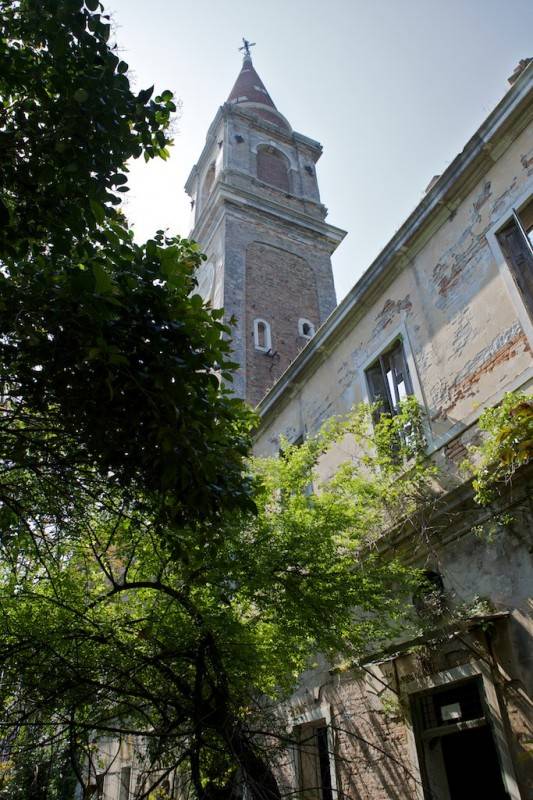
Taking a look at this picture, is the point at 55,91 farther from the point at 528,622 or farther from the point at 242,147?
the point at 242,147

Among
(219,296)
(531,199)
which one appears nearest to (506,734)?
(531,199)

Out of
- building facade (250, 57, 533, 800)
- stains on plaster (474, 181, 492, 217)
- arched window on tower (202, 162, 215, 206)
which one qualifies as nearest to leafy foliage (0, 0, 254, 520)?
building facade (250, 57, 533, 800)

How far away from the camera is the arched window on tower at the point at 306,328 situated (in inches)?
867

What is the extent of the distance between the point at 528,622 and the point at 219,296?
55.2 ft

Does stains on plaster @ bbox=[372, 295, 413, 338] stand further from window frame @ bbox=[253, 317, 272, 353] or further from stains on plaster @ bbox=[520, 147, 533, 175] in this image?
window frame @ bbox=[253, 317, 272, 353]

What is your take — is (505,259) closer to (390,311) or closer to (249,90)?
(390,311)

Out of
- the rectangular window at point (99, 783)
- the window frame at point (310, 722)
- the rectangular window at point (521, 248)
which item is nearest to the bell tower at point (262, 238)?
the window frame at point (310, 722)

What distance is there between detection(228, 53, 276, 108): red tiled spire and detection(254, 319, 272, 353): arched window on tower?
52.6 feet

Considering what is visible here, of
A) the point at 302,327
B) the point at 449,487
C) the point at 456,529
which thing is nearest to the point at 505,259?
the point at 449,487

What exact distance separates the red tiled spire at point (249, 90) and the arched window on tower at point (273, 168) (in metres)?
5.05

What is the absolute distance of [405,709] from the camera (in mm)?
7535

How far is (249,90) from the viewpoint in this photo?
3312 centimetres

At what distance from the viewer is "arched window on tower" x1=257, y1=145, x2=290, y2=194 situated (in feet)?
87.8

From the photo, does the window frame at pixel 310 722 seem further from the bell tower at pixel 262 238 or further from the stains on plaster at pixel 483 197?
the bell tower at pixel 262 238
